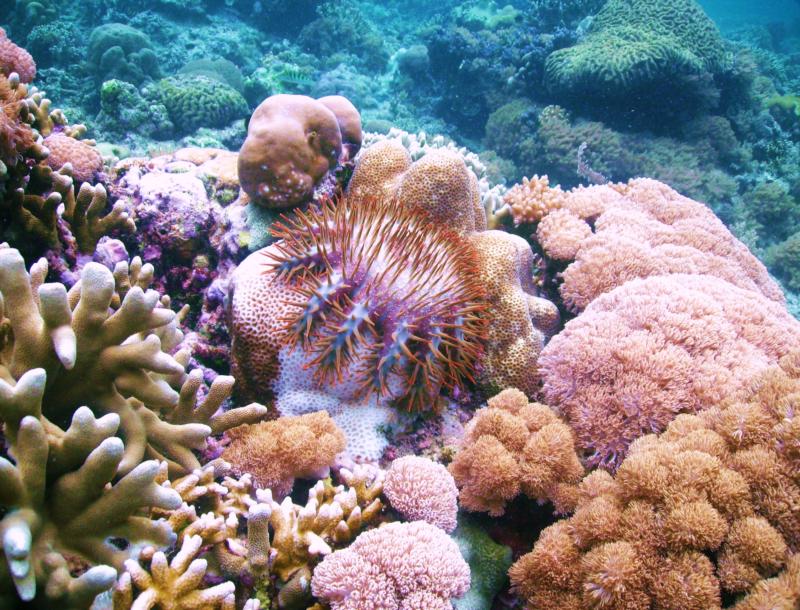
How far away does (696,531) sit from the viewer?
2.30 metres

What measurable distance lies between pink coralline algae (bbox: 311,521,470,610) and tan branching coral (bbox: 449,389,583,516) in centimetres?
62

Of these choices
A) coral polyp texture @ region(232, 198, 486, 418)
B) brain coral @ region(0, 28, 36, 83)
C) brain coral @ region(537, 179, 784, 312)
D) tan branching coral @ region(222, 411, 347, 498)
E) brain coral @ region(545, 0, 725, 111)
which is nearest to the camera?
tan branching coral @ region(222, 411, 347, 498)

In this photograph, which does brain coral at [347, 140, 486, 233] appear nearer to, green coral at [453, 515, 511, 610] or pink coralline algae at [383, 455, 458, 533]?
pink coralline algae at [383, 455, 458, 533]

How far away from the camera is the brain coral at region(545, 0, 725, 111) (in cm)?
1188

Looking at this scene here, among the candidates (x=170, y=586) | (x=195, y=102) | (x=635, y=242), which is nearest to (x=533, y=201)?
(x=635, y=242)

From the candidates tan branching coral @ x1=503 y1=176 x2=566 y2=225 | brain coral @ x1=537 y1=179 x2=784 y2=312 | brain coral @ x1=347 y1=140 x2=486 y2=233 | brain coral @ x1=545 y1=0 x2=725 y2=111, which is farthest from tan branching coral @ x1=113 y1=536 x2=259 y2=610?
brain coral @ x1=545 y1=0 x2=725 y2=111

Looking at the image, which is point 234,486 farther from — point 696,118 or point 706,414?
point 696,118

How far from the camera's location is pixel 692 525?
2.31 metres

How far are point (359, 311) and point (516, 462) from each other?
4.61ft

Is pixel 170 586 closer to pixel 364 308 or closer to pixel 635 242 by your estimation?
pixel 364 308

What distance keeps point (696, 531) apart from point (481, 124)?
15353 millimetres

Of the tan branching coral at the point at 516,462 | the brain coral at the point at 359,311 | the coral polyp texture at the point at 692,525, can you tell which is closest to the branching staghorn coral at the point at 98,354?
the brain coral at the point at 359,311

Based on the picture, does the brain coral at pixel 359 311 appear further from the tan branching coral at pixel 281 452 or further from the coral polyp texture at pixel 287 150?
the coral polyp texture at pixel 287 150

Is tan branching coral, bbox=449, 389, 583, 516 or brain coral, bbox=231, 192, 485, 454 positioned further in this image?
brain coral, bbox=231, 192, 485, 454
